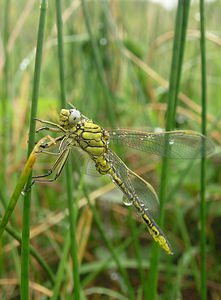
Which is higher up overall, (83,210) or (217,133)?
(217,133)

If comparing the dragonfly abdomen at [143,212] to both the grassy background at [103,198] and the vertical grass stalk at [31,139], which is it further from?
the vertical grass stalk at [31,139]

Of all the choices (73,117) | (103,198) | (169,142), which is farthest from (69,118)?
(103,198)

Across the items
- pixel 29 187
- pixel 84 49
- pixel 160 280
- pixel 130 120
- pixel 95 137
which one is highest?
pixel 84 49

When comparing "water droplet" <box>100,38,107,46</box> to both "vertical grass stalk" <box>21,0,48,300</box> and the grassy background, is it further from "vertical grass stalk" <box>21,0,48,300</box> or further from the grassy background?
"vertical grass stalk" <box>21,0,48,300</box>

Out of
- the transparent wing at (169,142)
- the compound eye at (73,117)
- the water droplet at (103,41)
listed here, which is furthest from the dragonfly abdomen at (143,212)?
the water droplet at (103,41)

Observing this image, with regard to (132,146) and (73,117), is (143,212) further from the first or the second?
(73,117)

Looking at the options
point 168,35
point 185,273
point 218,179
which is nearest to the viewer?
point 185,273

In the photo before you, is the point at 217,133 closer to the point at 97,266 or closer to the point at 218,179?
the point at 218,179

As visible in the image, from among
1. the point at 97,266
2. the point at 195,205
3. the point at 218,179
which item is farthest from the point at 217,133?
the point at 97,266
